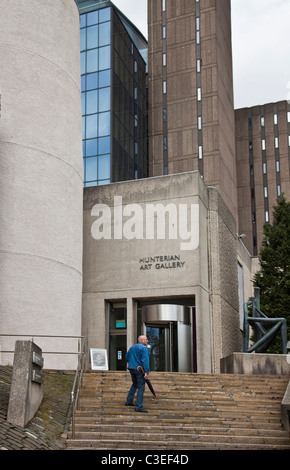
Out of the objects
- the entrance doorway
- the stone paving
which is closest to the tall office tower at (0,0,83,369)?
the entrance doorway

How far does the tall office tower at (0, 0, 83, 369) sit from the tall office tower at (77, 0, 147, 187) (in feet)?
80.0

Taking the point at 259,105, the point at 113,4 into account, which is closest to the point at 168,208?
the point at 113,4

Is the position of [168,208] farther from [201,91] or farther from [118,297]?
[201,91]

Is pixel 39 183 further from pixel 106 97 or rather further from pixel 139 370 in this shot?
pixel 106 97

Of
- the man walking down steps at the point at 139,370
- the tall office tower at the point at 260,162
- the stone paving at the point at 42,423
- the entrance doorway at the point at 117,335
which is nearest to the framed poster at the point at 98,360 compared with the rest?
the entrance doorway at the point at 117,335

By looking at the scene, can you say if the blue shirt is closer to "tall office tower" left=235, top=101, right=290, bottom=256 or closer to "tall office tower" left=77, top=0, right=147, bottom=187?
"tall office tower" left=77, top=0, right=147, bottom=187

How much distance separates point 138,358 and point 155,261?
12.6m

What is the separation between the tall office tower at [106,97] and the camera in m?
47.5

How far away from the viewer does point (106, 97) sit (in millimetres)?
48719

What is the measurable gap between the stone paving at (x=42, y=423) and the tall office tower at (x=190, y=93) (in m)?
41.8

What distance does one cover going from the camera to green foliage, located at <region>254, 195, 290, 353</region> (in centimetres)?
2884

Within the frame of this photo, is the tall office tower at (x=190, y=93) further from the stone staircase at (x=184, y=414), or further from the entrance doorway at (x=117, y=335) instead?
the stone staircase at (x=184, y=414)

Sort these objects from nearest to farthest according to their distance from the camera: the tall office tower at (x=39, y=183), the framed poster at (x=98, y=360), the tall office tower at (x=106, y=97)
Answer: the tall office tower at (x=39, y=183), the framed poster at (x=98, y=360), the tall office tower at (x=106, y=97)

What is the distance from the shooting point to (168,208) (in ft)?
82.5
